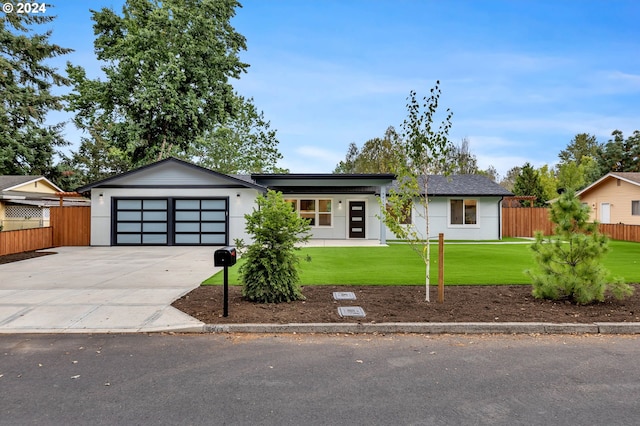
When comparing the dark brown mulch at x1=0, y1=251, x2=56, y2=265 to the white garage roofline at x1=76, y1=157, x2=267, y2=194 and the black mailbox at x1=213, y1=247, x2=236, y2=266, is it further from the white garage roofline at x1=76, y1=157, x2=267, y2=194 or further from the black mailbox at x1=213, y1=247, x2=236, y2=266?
the black mailbox at x1=213, y1=247, x2=236, y2=266

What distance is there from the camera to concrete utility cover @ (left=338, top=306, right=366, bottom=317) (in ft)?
19.7

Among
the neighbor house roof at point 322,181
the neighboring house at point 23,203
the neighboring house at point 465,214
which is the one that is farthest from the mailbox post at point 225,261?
the neighboring house at point 23,203

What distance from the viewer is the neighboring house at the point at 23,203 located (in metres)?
20.4

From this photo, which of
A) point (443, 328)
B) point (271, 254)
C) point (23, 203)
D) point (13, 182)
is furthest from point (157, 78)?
point (443, 328)

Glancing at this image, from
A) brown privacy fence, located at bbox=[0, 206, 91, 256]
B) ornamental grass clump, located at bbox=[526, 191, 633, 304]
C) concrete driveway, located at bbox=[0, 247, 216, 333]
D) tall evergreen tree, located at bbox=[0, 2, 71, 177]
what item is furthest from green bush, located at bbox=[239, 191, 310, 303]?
tall evergreen tree, located at bbox=[0, 2, 71, 177]

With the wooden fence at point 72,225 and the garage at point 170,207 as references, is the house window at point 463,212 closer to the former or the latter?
the garage at point 170,207

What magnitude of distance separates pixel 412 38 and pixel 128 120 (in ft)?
62.3

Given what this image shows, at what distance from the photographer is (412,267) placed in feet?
37.1

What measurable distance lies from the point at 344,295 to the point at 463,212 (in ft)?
55.8

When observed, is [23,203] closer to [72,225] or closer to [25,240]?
[72,225]

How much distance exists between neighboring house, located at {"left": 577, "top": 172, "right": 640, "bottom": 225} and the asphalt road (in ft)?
74.5

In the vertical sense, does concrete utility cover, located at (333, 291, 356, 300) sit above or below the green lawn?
below

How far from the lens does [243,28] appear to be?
3300cm

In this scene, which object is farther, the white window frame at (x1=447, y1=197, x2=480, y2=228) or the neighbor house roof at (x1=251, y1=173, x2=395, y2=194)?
the white window frame at (x1=447, y1=197, x2=480, y2=228)
